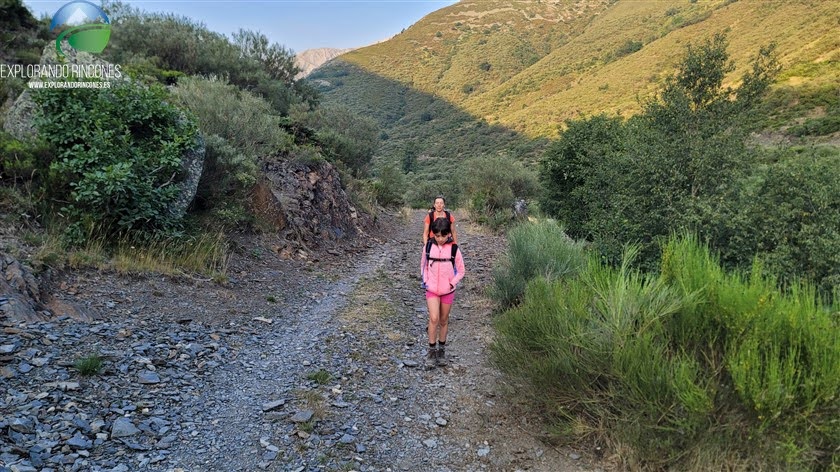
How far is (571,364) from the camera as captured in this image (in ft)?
11.3

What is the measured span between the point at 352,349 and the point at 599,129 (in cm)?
1164

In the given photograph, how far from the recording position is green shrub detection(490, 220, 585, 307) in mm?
6836

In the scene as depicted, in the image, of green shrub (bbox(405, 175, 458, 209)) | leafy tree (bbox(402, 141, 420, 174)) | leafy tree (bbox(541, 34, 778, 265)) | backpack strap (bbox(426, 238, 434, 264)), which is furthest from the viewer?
leafy tree (bbox(402, 141, 420, 174))

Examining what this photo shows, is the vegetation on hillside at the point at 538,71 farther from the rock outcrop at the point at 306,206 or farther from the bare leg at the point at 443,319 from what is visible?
the bare leg at the point at 443,319

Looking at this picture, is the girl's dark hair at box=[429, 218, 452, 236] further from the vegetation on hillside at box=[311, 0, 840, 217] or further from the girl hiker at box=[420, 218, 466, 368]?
the vegetation on hillside at box=[311, 0, 840, 217]

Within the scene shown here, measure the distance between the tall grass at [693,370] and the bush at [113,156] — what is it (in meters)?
6.07

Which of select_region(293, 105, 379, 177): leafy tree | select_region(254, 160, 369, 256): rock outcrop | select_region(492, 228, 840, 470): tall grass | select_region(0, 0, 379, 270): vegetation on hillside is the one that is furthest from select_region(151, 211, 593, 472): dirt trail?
select_region(293, 105, 379, 177): leafy tree

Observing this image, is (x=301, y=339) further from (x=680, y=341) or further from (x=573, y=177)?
(x=573, y=177)

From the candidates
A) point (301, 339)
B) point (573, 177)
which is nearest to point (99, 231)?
point (301, 339)

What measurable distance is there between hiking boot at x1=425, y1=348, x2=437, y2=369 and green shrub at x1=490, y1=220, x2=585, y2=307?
1.99 meters

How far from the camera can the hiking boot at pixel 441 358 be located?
5.18 meters

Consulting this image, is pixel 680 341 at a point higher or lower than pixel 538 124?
lower

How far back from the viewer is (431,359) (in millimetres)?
5273

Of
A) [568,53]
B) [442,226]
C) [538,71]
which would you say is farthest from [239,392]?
[568,53]
